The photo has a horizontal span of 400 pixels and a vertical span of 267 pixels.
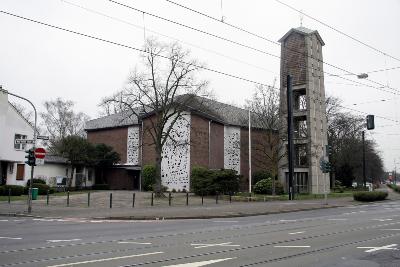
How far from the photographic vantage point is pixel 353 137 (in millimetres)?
70750

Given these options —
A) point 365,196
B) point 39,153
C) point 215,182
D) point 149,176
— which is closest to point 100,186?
point 149,176

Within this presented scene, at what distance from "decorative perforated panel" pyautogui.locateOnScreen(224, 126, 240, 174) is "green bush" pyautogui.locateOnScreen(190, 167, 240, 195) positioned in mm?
11077

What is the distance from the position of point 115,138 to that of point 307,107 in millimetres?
25275

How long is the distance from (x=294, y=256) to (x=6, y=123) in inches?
1765

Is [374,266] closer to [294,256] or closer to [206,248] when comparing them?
[294,256]

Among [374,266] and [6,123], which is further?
[6,123]

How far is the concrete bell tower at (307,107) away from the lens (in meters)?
50.3

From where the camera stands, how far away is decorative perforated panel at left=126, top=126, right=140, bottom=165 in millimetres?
56912

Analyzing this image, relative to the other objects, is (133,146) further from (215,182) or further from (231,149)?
(215,182)

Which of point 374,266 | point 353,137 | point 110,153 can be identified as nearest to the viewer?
point 374,266

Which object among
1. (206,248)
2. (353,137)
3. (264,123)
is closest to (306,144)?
(264,123)

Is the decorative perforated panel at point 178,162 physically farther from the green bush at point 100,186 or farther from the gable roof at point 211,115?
the green bush at point 100,186

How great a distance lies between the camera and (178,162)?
166ft

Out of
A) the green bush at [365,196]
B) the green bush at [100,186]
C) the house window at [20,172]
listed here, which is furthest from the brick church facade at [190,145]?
the house window at [20,172]
